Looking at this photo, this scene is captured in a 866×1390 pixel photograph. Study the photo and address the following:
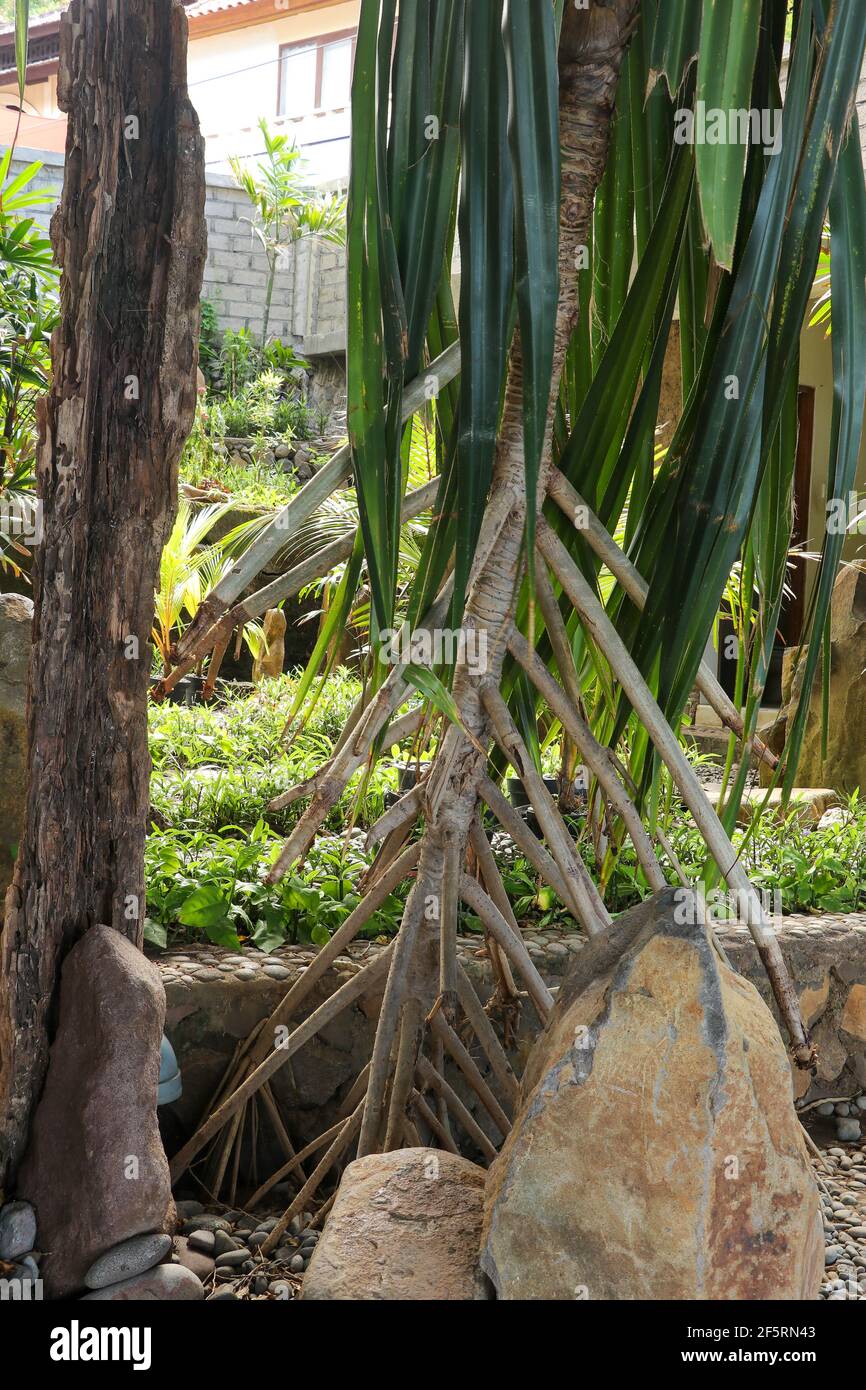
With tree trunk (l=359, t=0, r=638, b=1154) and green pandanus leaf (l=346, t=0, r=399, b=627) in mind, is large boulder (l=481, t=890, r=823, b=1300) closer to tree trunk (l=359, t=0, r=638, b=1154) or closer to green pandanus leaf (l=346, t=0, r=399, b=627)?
tree trunk (l=359, t=0, r=638, b=1154)

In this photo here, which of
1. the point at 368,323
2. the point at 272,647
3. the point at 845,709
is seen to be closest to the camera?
the point at 368,323

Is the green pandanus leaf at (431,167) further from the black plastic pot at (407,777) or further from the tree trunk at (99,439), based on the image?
the black plastic pot at (407,777)

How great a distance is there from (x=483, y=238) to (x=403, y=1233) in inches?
52.4

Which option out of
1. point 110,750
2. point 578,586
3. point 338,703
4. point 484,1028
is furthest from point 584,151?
point 338,703

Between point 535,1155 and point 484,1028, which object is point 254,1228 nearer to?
point 484,1028

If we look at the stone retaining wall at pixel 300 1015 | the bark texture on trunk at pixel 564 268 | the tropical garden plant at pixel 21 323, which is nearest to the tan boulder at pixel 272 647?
the tropical garden plant at pixel 21 323

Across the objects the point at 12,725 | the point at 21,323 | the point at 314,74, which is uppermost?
the point at 314,74

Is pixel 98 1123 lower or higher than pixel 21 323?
lower

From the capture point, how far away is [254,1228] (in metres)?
2.31

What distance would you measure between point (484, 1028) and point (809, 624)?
85 cm

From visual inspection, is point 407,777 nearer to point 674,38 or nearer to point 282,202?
point 674,38

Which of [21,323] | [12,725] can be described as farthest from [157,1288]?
[21,323]

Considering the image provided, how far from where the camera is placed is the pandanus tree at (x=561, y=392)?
4.80 feet

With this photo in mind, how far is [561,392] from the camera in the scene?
2021 mm
